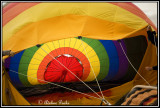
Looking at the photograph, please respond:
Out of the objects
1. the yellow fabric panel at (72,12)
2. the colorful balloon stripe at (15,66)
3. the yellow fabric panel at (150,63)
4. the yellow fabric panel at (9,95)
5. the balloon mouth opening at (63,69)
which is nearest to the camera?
the yellow fabric panel at (9,95)

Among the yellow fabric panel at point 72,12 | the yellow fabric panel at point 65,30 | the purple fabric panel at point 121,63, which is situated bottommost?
the purple fabric panel at point 121,63

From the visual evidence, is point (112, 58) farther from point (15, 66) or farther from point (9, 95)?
point (9, 95)

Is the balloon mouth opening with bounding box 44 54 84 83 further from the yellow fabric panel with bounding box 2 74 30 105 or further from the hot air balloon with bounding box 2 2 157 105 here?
the yellow fabric panel with bounding box 2 74 30 105

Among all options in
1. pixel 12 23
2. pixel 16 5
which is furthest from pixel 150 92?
pixel 16 5

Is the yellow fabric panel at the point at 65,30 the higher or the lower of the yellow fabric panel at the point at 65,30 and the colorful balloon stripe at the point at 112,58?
the higher

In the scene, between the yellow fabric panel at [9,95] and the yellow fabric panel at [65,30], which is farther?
the yellow fabric panel at [65,30]

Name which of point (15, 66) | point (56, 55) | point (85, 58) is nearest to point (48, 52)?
point (56, 55)

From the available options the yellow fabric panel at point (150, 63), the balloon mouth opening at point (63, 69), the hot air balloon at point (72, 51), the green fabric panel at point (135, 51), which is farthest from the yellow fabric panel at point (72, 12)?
the balloon mouth opening at point (63, 69)

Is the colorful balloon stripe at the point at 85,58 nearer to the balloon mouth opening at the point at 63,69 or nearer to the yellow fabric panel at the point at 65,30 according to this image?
the balloon mouth opening at the point at 63,69
